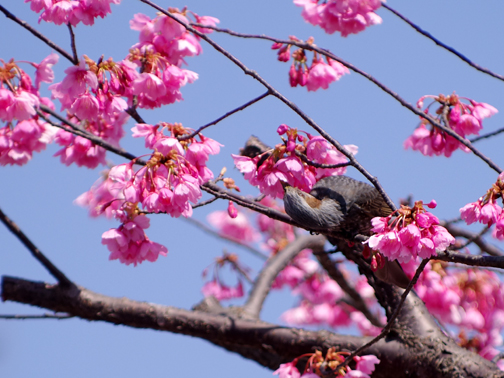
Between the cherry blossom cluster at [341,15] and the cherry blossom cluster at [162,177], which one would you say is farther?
the cherry blossom cluster at [341,15]

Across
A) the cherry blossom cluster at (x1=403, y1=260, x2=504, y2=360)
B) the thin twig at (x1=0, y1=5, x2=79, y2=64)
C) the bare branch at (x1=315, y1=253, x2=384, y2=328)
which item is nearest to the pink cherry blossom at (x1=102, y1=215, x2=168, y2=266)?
the thin twig at (x1=0, y1=5, x2=79, y2=64)

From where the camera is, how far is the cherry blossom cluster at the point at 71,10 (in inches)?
89.7

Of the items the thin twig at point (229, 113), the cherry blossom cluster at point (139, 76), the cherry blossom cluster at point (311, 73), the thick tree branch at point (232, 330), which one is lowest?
the thick tree branch at point (232, 330)

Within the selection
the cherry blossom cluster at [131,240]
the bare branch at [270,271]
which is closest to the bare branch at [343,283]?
the bare branch at [270,271]

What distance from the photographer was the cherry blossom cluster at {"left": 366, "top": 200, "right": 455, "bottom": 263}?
181 centimetres

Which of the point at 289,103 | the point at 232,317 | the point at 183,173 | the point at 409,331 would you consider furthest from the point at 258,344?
the point at 289,103

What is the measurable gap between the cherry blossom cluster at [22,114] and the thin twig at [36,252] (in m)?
0.35

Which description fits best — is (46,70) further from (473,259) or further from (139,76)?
(473,259)

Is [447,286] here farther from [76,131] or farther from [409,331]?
[76,131]

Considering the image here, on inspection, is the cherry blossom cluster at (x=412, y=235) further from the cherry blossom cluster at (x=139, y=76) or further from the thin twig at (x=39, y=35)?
the thin twig at (x=39, y=35)

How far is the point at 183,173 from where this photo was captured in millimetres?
2107

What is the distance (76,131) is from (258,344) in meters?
1.65

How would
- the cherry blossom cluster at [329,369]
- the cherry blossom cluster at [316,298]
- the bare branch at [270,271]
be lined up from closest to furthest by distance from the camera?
the cherry blossom cluster at [329,369] < the bare branch at [270,271] < the cherry blossom cluster at [316,298]

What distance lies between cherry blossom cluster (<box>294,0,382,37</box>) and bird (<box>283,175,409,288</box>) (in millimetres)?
818
